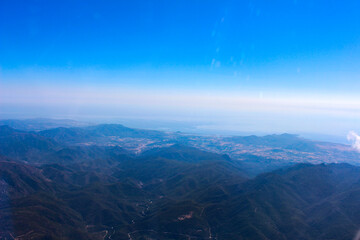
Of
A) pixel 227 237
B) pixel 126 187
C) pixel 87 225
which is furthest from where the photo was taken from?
pixel 126 187

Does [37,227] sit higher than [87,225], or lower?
higher

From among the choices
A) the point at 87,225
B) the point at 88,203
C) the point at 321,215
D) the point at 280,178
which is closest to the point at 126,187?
the point at 88,203

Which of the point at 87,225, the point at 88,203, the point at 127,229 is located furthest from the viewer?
the point at 88,203

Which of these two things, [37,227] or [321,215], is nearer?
[37,227]

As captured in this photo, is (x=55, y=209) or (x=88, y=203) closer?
(x=55, y=209)

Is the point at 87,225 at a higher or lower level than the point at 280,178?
lower

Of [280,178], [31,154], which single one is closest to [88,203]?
[280,178]

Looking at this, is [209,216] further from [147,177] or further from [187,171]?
[147,177]

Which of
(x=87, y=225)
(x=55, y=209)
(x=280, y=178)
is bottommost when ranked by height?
(x=87, y=225)

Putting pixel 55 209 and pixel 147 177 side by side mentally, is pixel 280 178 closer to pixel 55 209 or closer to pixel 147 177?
pixel 147 177

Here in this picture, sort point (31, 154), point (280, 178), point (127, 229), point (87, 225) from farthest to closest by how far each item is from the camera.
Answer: point (31, 154) < point (280, 178) < point (87, 225) < point (127, 229)
